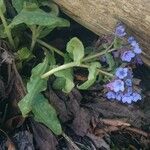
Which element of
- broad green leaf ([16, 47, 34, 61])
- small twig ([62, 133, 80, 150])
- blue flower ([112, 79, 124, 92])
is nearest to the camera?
blue flower ([112, 79, 124, 92])

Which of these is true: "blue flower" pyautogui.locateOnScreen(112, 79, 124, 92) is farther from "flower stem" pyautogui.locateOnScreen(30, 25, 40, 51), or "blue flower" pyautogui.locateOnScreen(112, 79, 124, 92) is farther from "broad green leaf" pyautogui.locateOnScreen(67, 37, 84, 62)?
"flower stem" pyautogui.locateOnScreen(30, 25, 40, 51)

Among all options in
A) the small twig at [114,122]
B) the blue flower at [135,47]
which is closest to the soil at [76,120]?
the small twig at [114,122]

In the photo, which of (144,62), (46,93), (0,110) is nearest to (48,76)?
(46,93)

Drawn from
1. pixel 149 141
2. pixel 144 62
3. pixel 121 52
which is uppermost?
pixel 121 52

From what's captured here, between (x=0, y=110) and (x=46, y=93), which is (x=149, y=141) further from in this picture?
(x=0, y=110)

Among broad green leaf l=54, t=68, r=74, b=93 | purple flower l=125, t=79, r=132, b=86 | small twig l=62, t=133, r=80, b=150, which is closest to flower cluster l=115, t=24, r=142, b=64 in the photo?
purple flower l=125, t=79, r=132, b=86

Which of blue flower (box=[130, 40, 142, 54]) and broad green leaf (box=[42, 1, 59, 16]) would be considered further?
broad green leaf (box=[42, 1, 59, 16])
